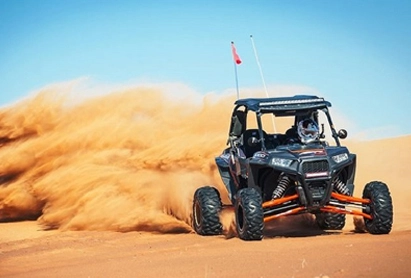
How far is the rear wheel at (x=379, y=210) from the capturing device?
1162cm

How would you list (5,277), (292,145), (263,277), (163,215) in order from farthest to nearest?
1. (163,215)
2. (292,145)
3. (5,277)
4. (263,277)

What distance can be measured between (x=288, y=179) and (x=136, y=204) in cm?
499

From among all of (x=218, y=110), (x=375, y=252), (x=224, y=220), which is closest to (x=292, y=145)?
(x=224, y=220)

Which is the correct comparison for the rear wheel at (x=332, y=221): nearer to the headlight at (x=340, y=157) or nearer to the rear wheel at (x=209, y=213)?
the rear wheel at (x=209, y=213)

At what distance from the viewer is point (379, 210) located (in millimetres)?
11625

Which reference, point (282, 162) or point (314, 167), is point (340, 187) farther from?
point (282, 162)

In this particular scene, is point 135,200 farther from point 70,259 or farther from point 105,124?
point 70,259

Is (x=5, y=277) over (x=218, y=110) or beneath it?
beneath

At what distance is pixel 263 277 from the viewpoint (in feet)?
25.2

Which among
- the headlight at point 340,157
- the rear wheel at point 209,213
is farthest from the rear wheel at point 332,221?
the headlight at point 340,157

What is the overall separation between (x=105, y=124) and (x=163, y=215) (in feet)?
15.1

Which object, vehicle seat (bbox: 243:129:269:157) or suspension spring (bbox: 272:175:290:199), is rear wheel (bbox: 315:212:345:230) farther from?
suspension spring (bbox: 272:175:290:199)

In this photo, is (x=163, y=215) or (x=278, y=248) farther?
(x=163, y=215)

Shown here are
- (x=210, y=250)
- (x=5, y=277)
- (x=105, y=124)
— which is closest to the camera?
(x=5, y=277)
